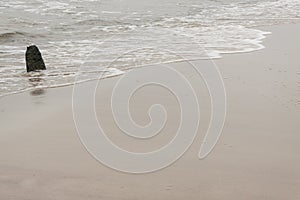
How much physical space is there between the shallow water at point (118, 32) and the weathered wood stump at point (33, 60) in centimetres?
14

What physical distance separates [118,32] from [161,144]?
291 inches

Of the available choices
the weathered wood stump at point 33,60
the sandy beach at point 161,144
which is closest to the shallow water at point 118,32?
the weathered wood stump at point 33,60

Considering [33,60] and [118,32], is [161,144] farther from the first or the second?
[118,32]

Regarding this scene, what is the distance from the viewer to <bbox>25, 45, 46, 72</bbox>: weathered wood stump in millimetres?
7429

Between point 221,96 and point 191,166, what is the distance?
1.98 m

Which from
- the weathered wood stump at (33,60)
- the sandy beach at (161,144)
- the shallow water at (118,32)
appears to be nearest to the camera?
the sandy beach at (161,144)

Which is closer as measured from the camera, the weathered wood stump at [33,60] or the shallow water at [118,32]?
the weathered wood stump at [33,60]

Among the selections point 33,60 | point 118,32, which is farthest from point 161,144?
point 118,32

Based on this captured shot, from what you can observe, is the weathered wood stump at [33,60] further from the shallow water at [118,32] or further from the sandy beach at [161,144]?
the sandy beach at [161,144]

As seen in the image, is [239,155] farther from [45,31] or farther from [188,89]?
[45,31]

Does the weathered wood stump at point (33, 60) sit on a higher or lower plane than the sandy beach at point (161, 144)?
higher

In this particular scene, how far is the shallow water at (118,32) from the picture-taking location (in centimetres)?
764

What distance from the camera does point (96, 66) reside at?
7.54m

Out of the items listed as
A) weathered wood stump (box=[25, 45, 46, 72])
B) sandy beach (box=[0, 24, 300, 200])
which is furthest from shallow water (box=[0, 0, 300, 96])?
sandy beach (box=[0, 24, 300, 200])
